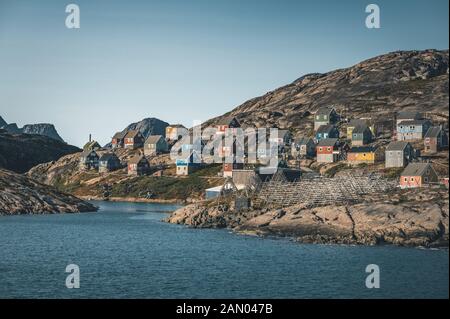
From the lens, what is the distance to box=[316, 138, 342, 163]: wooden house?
172 m

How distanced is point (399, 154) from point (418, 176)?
26.5m

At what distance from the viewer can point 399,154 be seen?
5743 inches

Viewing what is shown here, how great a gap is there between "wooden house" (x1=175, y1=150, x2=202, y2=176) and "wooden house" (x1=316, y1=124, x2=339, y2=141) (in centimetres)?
3769

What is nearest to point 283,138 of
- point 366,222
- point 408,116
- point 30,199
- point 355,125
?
point 355,125

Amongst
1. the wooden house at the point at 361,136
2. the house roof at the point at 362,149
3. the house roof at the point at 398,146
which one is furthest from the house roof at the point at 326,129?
the house roof at the point at 398,146

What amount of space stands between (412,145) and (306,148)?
103 feet

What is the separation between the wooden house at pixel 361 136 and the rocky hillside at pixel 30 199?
74760 millimetres

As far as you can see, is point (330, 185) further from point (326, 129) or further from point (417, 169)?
point (326, 129)

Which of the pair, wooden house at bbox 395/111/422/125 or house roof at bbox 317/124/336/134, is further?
house roof at bbox 317/124/336/134

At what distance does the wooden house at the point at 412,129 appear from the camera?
6570 inches

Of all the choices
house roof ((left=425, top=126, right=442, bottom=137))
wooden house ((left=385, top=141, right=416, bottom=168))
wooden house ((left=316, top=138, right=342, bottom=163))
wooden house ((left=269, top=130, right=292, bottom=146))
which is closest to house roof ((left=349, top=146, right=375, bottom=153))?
wooden house ((left=316, top=138, right=342, bottom=163))

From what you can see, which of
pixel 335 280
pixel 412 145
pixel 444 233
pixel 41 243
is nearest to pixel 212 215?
pixel 41 243

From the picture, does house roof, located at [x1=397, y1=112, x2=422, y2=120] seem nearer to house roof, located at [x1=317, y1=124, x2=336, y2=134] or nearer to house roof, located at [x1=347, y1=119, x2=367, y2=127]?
house roof, located at [x1=347, y1=119, x2=367, y2=127]

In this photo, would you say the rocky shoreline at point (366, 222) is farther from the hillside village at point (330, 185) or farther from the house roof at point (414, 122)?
the house roof at point (414, 122)
